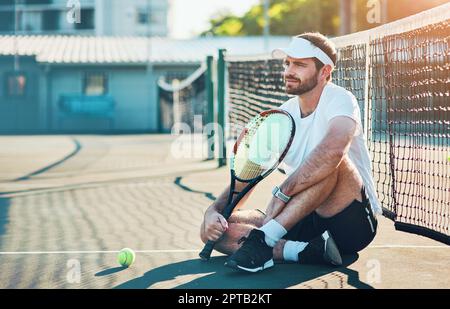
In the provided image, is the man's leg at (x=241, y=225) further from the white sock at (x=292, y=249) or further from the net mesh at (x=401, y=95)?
the net mesh at (x=401, y=95)

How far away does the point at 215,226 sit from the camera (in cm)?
612

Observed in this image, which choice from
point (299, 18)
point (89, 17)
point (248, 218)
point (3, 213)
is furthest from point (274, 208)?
point (299, 18)

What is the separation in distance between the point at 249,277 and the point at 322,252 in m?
0.53

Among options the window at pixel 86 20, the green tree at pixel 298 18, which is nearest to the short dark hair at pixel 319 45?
the window at pixel 86 20

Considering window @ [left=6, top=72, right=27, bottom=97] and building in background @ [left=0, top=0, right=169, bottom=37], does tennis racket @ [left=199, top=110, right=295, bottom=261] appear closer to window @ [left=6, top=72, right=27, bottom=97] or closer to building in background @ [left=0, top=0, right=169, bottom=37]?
window @ [left=6, top=72, right=27, bottom=97]

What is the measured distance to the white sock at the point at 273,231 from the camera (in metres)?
5.84

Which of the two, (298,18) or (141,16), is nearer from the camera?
(141,16)

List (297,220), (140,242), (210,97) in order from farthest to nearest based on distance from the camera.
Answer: (210,97)
(140,242)
(297,220)

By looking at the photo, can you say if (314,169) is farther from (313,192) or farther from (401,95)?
(401,95)

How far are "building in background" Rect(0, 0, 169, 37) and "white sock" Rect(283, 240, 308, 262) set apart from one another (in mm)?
38604

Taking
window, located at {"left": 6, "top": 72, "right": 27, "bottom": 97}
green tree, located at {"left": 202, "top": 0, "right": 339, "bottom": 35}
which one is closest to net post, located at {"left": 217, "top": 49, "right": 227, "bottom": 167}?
window, located at {"left": 6, "top": 72, "right": 27, "bottom": 97}

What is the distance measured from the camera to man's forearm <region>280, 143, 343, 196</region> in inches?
225

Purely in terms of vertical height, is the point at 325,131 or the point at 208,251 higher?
the point at 325,131
